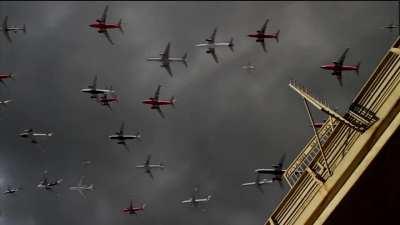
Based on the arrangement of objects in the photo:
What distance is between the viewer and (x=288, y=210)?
26.5m

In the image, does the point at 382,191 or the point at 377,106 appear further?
the point at 377,106

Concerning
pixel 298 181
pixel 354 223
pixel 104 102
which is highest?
pixel 104 102

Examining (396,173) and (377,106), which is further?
(377,106)

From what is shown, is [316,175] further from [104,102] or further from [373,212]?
[104,102]

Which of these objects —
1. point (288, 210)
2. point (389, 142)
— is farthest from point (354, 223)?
point (288, 210)

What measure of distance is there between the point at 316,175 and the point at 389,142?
548 cm

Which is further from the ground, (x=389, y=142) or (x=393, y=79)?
(x=393, y=79)

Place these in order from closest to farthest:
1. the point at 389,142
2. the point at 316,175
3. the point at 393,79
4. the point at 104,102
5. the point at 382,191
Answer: the point at 389,142
the point at 382,191
the point at 393,79
the point at 316,175
the point at 104,102

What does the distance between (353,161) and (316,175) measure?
→ 354 centimetres

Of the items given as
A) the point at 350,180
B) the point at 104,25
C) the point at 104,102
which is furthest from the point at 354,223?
the point at 104,102

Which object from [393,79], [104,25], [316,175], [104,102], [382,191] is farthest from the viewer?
[104,102]

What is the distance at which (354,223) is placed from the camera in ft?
67.2

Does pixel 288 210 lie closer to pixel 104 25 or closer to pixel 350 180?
pixel 350 180

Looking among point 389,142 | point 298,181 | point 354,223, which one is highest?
point 298,181
